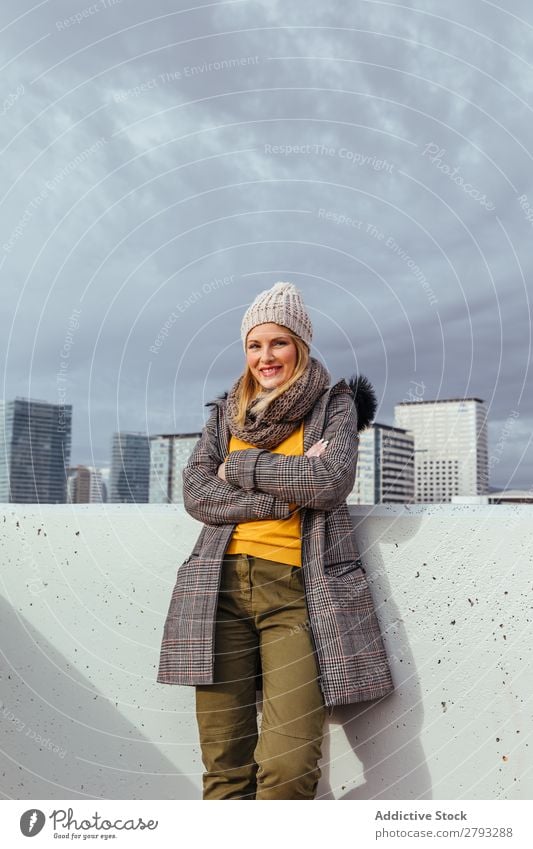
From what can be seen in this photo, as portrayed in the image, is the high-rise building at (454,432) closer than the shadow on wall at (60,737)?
No

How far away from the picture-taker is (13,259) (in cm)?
284

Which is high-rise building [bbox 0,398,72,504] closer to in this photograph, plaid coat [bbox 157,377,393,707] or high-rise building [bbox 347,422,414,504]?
plaid coat [bbox 157,377,393,707]

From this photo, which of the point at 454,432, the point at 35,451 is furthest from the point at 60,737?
the point at 35,451

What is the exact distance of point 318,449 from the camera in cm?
197

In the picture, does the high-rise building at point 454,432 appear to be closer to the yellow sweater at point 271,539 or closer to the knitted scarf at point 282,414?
the knitted scarf at point 282,414

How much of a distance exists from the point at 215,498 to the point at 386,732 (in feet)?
2.84

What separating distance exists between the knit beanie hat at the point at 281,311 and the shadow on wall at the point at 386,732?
687 mm

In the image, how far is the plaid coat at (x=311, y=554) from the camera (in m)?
1.88

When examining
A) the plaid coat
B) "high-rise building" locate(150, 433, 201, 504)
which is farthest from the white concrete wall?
"high-rise building" locate(150, 433, 201, 504)

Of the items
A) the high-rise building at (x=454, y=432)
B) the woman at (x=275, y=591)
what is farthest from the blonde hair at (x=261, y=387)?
the high-rise building at (x=454, y=432)

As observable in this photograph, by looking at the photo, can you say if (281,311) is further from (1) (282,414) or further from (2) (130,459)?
(2) (130,459)

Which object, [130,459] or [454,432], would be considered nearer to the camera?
[454,432]

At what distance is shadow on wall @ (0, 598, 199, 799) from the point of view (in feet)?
7.77

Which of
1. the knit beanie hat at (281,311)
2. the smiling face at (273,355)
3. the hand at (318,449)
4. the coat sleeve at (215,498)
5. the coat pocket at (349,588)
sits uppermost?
the knit beanie hat at (281,311)
